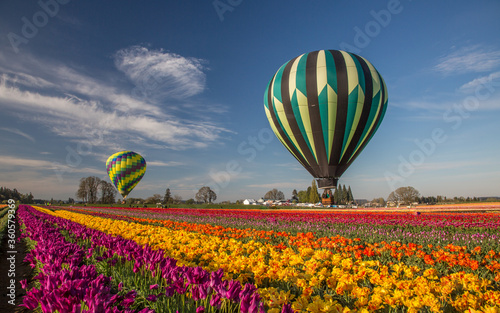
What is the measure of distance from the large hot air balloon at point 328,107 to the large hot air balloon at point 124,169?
31486 millimetres

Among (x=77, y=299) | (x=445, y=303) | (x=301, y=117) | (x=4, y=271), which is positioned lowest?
(x=4, y=271)

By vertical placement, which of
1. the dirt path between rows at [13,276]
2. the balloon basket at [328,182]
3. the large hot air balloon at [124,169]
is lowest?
the dirt path between rows at [13,276]

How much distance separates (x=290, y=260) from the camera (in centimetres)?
420

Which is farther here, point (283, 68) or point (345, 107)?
point (283, 68)

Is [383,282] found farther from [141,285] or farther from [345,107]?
[345,107]

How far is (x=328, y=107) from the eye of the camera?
22766 mm

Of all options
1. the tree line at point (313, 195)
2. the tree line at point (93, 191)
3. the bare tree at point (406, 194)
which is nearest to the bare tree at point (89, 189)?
the tree line at point (93, 191)

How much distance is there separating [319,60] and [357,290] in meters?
23.7

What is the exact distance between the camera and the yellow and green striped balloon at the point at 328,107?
22750 mm

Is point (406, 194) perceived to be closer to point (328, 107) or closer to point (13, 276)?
point (328, 107)

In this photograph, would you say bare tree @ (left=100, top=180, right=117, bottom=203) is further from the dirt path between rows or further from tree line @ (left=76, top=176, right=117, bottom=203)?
the dirt path between rows

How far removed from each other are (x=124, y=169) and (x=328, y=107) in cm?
3697

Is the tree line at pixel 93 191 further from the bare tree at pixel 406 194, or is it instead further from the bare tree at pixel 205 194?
the bare tree at pixel 406 194

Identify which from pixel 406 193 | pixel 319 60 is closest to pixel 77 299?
pixel 319 60
